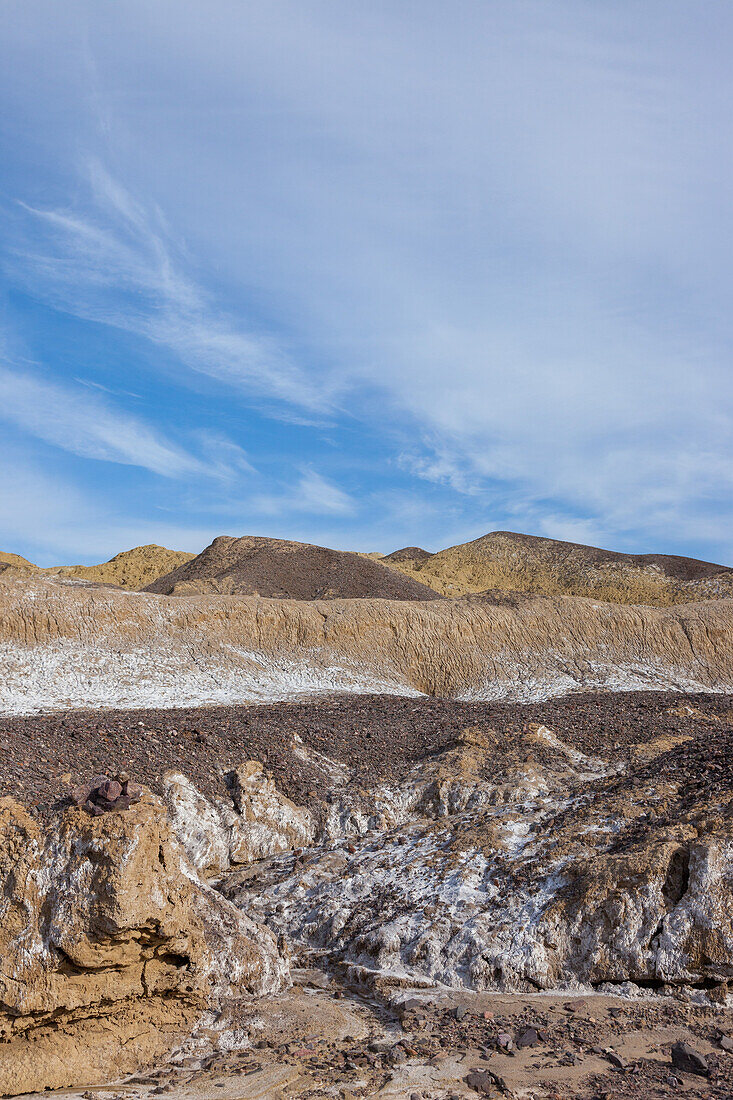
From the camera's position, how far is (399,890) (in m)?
8.40

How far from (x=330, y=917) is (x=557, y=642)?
69.8 feet

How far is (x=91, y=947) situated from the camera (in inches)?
226

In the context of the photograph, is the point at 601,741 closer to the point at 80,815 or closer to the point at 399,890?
the point at 399,890

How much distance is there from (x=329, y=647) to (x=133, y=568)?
171 ft

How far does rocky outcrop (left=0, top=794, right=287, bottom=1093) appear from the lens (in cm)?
563

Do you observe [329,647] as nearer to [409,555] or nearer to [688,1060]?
[688,1060]

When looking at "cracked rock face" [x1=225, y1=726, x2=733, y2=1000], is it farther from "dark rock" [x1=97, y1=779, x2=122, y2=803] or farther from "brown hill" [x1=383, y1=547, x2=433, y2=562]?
"brown hill" [x1=383, y1=547, x2=433, y2=562]

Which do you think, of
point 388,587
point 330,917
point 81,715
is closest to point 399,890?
point 330,917

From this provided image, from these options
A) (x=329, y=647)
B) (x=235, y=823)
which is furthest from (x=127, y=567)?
(x=235, y=823)

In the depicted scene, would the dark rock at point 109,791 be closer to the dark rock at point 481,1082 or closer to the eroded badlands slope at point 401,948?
the eroded badlands slope at point 401,948

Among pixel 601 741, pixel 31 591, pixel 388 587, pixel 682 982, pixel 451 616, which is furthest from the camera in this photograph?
pixel 388 587

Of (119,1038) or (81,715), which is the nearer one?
(119,1038)

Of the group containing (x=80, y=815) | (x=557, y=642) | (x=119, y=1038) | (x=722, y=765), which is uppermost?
(x=557, y=642)

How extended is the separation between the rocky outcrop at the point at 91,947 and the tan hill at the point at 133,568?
6452 centimetres
